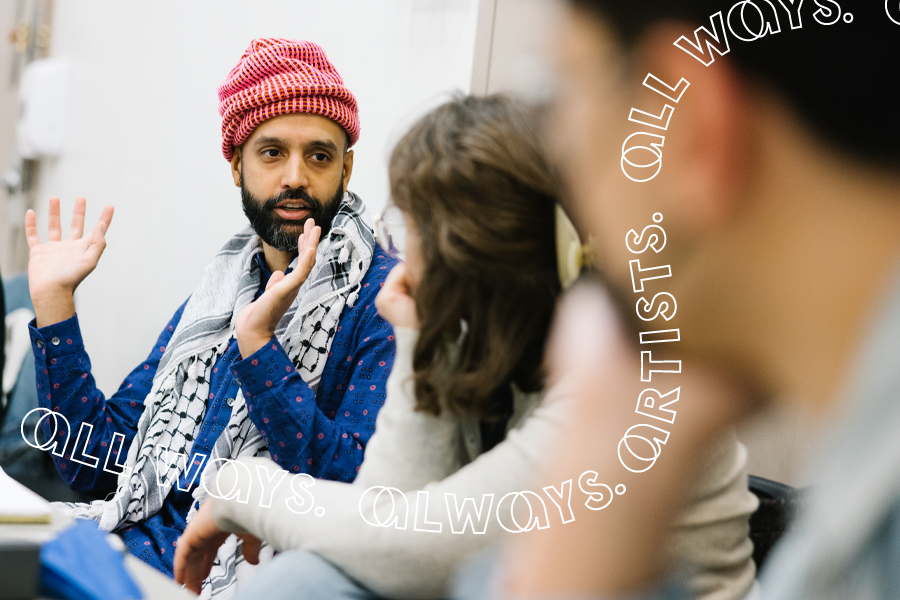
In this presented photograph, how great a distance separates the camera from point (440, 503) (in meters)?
0.47

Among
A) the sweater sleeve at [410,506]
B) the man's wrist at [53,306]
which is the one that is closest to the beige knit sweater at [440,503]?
the sweater sleeve at [410,506]

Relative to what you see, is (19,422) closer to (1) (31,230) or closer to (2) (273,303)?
(1) (31,230)

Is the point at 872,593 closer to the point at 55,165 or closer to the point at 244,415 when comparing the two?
the point at 244,415

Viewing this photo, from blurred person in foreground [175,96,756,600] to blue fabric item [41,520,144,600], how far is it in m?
0.07

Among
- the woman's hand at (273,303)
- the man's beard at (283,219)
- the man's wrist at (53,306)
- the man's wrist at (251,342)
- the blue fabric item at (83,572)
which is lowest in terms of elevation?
the blue fabric item at (83,572)

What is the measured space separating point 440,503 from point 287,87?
298 mm

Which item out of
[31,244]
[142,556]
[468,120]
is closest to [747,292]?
[468,120]

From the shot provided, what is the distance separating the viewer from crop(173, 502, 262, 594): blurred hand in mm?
536

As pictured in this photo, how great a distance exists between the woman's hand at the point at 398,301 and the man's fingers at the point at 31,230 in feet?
1.23

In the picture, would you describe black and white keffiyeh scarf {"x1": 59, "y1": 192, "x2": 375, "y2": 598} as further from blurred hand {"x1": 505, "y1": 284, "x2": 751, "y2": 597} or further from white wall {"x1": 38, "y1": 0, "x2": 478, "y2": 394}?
blurred hand {"x1": 505, "y1": 284, "x2": 751, "y2": 597}

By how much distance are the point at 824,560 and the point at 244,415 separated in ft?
1.24

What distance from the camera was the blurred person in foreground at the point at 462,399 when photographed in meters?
0.44

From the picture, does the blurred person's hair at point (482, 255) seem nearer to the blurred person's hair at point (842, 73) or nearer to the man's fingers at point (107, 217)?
the blurred person's hair at point (842, 73)

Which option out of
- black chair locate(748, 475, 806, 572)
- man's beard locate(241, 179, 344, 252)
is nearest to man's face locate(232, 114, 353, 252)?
man's beard locate(241, 179, 344, 252)
